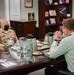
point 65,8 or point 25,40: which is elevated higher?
point 65,8

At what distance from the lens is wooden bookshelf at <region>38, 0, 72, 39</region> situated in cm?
652

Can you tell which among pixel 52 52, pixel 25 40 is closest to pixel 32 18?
pixel 25 40

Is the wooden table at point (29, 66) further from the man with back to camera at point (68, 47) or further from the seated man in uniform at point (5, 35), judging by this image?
the seated man in uniform at point (5, 35)

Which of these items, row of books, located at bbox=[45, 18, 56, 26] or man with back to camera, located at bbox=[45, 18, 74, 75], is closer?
man with back to camera, located at bbox=[45, 18, 74, 75]

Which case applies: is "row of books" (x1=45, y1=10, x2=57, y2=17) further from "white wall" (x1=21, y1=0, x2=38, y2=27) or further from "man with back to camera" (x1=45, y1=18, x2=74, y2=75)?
"man with back to camera" (x1=45, y1=18, x2=74, y2=75)

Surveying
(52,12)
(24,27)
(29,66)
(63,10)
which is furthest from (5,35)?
(63,10)

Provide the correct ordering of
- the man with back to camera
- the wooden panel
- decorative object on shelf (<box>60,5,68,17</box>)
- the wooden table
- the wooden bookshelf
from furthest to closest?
decorative object on shelf (<box>60,5,68,17</box>)
the wooden bookshelf
the wooden panel
the man with back to camera
the wooden table

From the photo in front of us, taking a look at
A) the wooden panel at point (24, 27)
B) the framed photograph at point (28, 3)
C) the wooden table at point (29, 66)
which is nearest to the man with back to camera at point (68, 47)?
the wooden table at point (29, 66)

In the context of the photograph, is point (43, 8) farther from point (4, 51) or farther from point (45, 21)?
point (4, 51)

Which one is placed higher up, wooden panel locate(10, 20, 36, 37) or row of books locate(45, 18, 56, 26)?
row of books locate(45, 18, 56, 26)

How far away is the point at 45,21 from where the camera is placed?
6.54 meters

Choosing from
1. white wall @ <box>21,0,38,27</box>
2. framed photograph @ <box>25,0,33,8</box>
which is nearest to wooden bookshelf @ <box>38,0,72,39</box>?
white wall @ <box>21,0,38,27</box>

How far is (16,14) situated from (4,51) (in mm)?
4322

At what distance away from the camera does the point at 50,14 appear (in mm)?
6746
